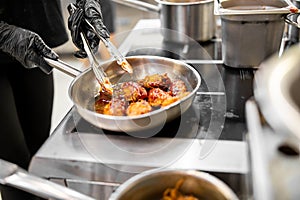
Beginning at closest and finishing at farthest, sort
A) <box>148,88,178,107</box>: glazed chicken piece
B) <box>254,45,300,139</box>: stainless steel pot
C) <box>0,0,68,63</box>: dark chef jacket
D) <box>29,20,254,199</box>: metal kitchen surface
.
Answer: <box>254,45,300,139</box>: stainless steel pot < <box>29,20,254,199</box>: metal kitchen surface < <box>148,88,178,107</box>: glazed chicken piece < <box>0,0,68,63</box>: dark chef jacket

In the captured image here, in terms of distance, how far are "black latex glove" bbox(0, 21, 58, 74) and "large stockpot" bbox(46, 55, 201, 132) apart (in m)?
0.04

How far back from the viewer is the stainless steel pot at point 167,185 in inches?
24.0

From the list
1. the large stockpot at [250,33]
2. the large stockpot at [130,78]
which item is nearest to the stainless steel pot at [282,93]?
the large stockpot at [130,78]

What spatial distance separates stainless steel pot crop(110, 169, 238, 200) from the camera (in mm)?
611

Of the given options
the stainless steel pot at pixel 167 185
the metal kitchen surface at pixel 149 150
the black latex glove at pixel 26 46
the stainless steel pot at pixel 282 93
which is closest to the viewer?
the stainless steel pot at pixel 282 93

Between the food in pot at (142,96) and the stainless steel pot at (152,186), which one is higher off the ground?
the food in pot at (142,96)

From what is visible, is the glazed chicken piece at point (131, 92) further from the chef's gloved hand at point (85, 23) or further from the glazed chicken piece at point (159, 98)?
the chef's gloved hand at point (85, 23)

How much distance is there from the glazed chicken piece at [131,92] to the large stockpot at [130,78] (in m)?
0.08

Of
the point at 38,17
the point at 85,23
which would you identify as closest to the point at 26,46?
the point at 85,23

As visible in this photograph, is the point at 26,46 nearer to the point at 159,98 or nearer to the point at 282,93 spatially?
the point at 159,98

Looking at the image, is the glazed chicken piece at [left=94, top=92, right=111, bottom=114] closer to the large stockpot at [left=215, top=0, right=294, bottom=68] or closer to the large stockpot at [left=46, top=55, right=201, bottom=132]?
the large stockpot at [left=46, top=55, right=201, bottom=132]

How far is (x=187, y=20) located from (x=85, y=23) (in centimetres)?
41

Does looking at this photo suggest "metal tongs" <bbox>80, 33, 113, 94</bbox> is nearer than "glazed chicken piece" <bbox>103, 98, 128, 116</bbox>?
No

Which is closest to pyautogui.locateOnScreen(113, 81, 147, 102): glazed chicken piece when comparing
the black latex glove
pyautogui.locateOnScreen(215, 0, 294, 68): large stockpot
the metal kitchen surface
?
the metal kitchen surface
